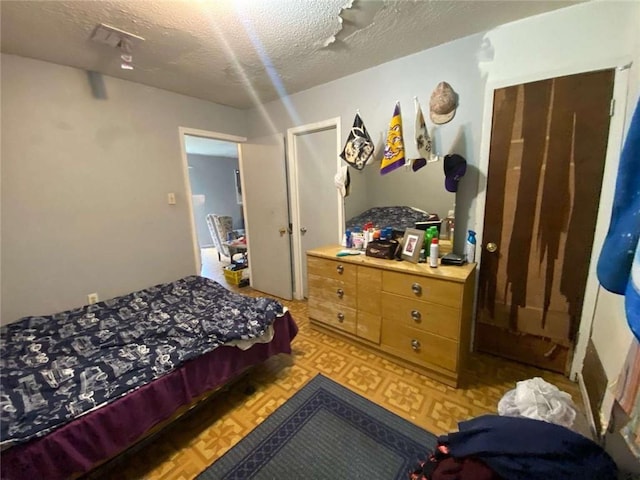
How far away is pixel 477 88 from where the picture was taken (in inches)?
72.5

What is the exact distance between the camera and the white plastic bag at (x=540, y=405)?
3.56 feet

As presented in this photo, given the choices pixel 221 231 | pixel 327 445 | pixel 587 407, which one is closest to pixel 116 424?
pixel 327 445

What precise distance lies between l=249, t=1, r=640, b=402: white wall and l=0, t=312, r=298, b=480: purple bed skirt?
199cm

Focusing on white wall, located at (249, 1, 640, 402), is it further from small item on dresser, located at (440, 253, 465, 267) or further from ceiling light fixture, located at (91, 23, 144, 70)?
ceiling light fixture, located at (91, 23, 144, 70)

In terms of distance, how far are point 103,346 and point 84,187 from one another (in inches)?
58.2

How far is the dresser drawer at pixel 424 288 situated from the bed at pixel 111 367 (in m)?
0.84

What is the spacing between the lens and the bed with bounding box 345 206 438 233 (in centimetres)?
213

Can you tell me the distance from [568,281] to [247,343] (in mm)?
2176

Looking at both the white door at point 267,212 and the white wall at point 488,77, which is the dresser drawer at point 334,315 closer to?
the white door at point 267,212

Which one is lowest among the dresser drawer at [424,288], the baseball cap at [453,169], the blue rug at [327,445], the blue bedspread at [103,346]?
the blue rug at [327,445]

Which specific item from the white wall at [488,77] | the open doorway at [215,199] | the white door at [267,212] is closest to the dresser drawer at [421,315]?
the white wall at [488,77]

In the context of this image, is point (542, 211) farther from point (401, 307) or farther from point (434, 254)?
point (401, 307)

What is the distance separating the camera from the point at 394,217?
2.26 m

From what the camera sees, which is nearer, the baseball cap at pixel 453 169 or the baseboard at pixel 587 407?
the baseboard at pixel 587 407
